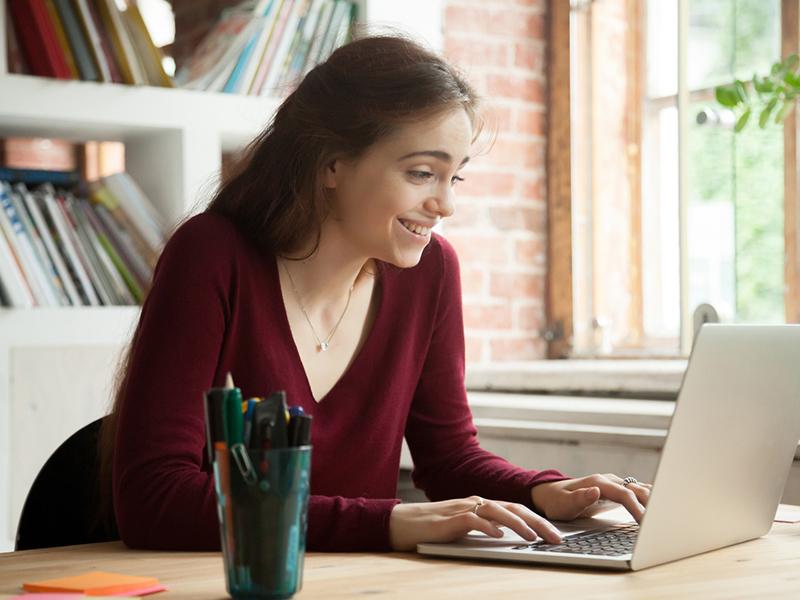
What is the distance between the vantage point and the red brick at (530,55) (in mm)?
3119

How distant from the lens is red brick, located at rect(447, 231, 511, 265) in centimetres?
300

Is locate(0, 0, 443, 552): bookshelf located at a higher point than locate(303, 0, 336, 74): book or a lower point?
lower

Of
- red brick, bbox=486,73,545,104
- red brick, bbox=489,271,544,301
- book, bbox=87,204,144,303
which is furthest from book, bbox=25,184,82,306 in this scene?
red brick, bbox=486,73,545,104

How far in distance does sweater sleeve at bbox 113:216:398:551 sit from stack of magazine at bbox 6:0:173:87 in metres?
0.94

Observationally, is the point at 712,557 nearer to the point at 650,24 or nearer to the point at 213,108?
the point at 213,108

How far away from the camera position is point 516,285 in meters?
3.10

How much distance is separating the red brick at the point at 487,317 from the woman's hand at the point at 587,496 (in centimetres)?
153

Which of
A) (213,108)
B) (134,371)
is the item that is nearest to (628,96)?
(213,108)

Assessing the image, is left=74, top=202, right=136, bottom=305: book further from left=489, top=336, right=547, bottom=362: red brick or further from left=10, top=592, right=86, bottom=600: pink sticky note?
left=10, top=592, right=86, bottom=600: pink sticky note

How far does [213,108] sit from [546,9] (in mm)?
1107

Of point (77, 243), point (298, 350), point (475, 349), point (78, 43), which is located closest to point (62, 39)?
point (78, 43)

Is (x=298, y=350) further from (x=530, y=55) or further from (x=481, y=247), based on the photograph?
(x=530, y=55)

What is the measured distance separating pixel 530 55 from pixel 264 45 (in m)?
0.86

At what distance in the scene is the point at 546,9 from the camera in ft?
10.4
